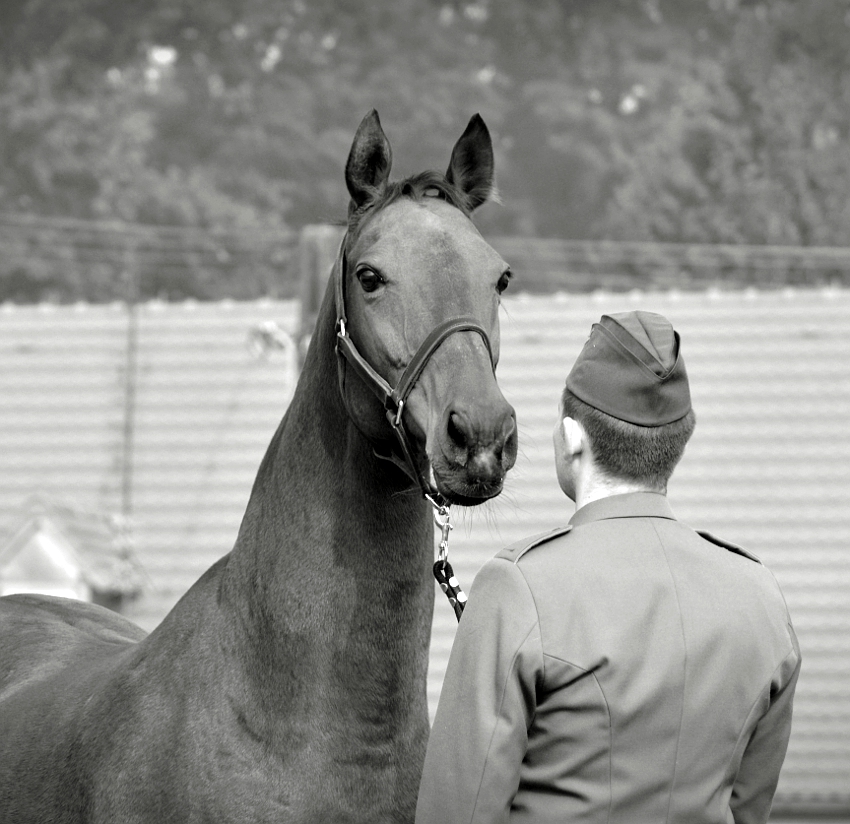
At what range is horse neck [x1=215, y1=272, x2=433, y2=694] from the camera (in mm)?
2822

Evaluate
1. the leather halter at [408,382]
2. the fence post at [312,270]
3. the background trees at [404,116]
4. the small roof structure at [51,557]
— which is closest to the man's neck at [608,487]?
the leather halter at [408,382]

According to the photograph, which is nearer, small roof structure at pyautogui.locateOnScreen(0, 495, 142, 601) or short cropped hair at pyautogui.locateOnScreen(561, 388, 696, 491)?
short cropped hair at pyautogui.locateOnScreen(561, 388, 696, 491)

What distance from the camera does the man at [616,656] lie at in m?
1.94

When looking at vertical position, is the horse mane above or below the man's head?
above

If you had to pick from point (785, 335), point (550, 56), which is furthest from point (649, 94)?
point (785, 335)

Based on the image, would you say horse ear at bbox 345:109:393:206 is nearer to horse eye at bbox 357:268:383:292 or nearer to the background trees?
horse eye at bbox 357:268:383:292

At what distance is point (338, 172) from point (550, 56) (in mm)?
6158

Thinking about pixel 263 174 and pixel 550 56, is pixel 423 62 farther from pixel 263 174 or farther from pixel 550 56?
pixel 263 174

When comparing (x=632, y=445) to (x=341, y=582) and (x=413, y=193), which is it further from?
(x=413, y=193)

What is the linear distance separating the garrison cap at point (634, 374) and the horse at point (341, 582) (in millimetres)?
375

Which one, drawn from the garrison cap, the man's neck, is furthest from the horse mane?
the man's neck

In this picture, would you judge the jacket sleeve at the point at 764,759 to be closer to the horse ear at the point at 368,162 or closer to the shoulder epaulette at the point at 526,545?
the shoulder epaulette at the point at 526,545

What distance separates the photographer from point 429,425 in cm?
262

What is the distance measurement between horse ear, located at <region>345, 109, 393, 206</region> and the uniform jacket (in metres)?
1.34
